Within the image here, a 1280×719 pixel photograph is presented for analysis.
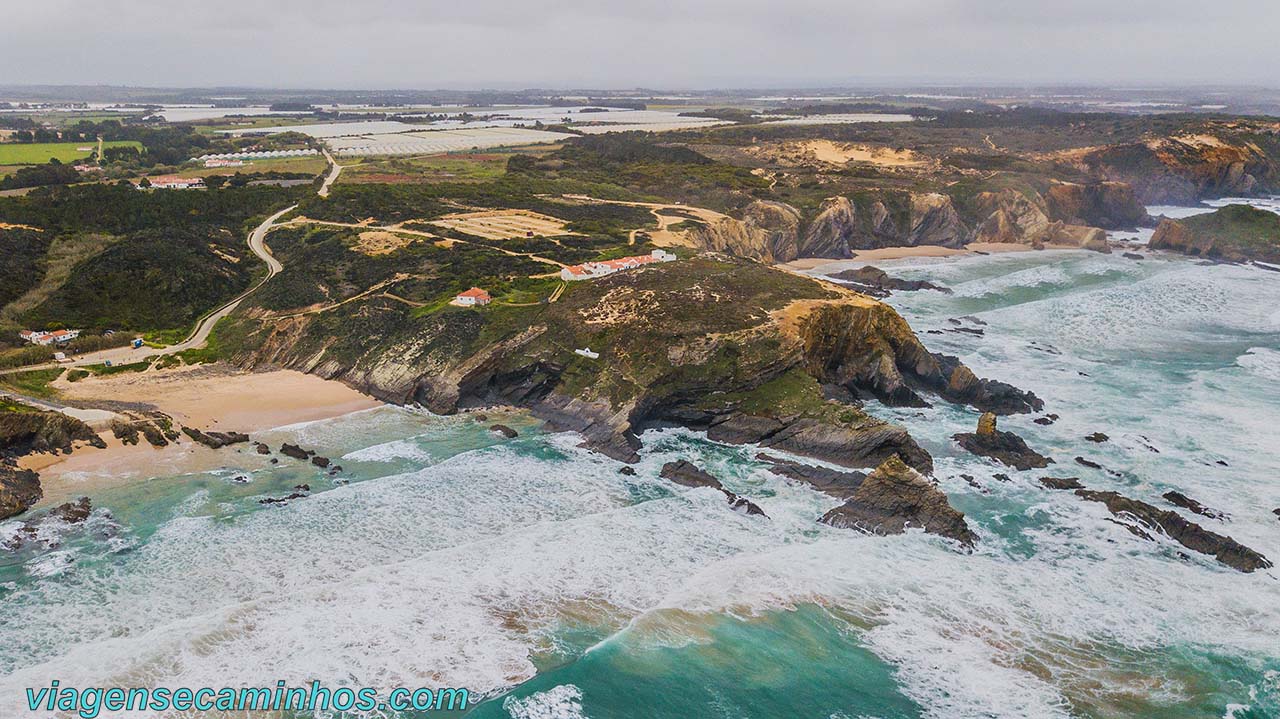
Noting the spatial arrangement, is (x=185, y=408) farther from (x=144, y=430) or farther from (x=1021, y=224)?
Answer: (x=1021, y=224)

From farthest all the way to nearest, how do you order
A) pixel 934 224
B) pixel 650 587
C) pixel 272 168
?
pixel 272 168 < pixel 934 224 < pixel 650 587

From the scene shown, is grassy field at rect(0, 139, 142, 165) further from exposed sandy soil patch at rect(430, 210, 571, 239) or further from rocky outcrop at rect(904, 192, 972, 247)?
rocky outcrop at rect(904, 192, 972, 247)

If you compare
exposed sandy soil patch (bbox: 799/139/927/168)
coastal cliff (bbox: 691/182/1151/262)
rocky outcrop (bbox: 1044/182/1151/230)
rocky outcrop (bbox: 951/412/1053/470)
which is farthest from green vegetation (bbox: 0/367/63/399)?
exposed sandy soil patch (bbox: 799/139/927/168)

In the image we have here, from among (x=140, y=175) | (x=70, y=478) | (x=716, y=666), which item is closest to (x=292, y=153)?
(x=140, y=175)

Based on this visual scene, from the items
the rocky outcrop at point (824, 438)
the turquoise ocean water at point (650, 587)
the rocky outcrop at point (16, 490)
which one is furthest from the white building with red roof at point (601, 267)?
the rocky outcrop at point (16, 490)

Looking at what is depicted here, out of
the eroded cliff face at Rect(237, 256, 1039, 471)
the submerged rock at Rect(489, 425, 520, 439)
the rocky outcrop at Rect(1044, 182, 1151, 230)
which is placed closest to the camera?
the eroded cliff face at Rect(237, 256, 1039, 471)

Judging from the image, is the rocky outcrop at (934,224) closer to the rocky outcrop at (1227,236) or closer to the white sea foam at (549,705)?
the rocky outcrop at (1227,236)

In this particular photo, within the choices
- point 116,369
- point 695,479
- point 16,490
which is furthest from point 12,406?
point 695,479
